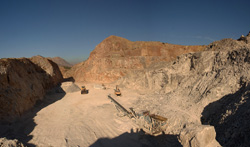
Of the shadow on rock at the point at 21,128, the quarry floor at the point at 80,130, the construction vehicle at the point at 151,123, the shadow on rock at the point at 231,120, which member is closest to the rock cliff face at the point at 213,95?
the shadow on rock at the point at 231,120

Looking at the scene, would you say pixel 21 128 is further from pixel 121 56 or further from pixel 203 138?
pixel 121 56

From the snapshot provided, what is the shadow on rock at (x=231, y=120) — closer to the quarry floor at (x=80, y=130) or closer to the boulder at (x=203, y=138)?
the boulder at (x=203, y=138)

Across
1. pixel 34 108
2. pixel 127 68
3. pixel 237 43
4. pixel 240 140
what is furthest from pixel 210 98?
pixel 127 68

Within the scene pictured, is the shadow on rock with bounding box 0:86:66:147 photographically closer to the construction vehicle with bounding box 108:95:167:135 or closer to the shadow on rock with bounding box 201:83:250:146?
the construction vehicle with bounding box 108:95:167:135

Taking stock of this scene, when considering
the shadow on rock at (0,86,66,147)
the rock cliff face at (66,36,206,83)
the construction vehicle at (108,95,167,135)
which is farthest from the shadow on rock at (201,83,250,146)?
the rock cliff face at (66,36,206,83)

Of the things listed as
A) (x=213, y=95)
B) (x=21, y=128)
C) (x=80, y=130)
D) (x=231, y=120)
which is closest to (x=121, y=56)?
(x=213, y=95)
